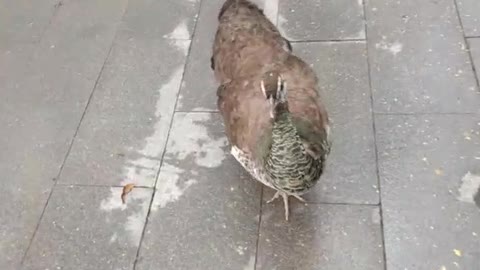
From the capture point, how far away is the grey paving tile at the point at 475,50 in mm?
2763

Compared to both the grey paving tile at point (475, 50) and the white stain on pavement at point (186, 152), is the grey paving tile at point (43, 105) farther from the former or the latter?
the grey paving tile at point (475, 50)

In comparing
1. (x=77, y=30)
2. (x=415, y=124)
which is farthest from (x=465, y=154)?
(x=77, y=30)

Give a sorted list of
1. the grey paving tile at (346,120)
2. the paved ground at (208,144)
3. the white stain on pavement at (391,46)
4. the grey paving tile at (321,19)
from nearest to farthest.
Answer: the paved ground at (208,144)
the grey paving tile at (346,120)
the white stain on pavement at (391,46)
the grey paving tile at (321,19)

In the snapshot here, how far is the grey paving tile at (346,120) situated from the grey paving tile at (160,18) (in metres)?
0.63

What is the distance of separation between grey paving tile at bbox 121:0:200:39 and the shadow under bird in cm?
58

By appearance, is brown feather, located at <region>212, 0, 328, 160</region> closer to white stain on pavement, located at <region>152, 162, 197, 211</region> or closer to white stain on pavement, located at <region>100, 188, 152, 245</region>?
white stain on pavement, located at <region>152, 162, 197, 211</region>

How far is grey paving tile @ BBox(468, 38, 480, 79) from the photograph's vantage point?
109 inches

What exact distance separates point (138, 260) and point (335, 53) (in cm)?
136

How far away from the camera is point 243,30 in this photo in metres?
2.52

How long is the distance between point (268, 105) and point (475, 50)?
1.23 m

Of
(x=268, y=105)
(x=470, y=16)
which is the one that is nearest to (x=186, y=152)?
(x=268, y=105)

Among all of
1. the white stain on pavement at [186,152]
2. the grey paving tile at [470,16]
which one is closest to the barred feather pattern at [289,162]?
the white stain on pavement at [186,152]

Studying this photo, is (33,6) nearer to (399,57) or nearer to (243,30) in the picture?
(243,30)

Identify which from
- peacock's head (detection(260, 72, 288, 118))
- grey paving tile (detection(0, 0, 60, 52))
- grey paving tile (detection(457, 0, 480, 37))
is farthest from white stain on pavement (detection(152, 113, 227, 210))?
grey paving tile (detection(457, 0, 480, 37))
